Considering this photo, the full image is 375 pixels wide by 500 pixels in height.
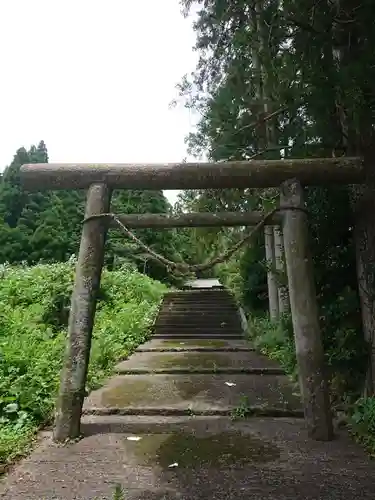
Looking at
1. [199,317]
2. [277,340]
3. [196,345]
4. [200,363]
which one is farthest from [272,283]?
[199,317]

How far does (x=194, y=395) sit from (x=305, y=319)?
2316 mm

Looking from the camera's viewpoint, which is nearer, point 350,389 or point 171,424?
point 171,424

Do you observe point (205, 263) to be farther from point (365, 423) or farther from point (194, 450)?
point (365, 423)

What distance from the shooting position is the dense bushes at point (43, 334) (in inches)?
192

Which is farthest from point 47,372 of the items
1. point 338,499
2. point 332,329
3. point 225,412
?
point 338,499

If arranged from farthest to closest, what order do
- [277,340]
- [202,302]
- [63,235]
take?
[63,235], [202,302], [277,340]

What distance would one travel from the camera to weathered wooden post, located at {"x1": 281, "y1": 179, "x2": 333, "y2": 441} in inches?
169

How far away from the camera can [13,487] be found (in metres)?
3.29

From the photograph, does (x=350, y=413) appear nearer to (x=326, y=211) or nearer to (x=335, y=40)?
(x=326, y=211)

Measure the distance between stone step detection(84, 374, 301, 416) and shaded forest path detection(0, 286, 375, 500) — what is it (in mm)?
13

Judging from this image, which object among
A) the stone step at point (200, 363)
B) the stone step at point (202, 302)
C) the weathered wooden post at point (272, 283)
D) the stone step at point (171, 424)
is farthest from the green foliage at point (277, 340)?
the stone step at point (202, 302)

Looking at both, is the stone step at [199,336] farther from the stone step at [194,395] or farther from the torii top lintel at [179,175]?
the torii top lintel at [179,175]

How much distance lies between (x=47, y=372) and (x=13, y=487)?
2.90m

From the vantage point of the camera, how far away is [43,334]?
8945mm
